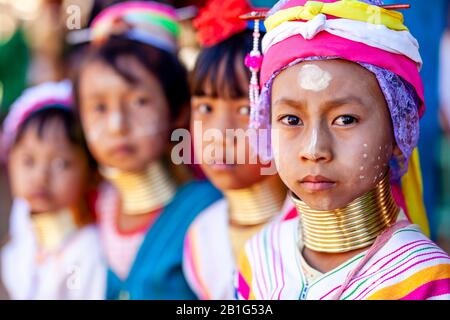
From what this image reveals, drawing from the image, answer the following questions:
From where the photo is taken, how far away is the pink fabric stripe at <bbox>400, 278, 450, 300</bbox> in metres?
2.29

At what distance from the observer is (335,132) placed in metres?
2.39

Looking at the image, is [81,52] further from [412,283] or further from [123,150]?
[412,283]

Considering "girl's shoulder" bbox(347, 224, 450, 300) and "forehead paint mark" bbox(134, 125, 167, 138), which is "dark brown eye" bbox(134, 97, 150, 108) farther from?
"girl's shoulder" bbox(347, 224, 450, 300)

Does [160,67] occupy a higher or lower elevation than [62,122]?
higher

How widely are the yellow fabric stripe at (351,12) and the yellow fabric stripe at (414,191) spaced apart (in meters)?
0.52

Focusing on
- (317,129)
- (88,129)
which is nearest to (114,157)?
(88,129)

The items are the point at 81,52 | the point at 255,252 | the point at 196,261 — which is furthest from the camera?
the point at 81,52

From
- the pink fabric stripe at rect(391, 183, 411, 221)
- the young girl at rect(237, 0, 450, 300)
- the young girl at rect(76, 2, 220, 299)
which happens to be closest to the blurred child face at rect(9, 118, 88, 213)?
the young girl at rect(76, 2, 220, 299)

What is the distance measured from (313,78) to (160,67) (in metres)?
1.19

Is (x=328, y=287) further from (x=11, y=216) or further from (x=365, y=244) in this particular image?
(x=11, y=216)

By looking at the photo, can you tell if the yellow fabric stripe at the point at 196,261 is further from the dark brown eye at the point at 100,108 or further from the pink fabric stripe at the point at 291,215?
the dark brown eye at the point at 100,108

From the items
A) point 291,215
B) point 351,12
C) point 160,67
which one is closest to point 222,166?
point 291,215

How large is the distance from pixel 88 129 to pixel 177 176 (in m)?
0.44

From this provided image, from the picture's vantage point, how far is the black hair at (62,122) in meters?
3.77
